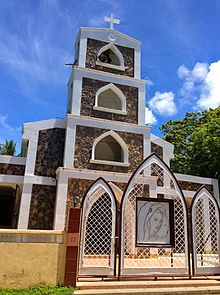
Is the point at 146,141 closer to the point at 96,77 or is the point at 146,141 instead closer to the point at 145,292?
the point at 96,77

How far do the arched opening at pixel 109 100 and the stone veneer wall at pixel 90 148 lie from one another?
1953 millimetres

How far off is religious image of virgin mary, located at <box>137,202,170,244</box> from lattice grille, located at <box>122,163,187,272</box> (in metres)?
0.46

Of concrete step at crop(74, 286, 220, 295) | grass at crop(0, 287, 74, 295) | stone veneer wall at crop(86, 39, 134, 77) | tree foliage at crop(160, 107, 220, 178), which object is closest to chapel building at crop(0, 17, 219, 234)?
stone veneer wall at crop(86, 39, 134, 77)

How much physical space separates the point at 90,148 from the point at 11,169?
3484 millimetres

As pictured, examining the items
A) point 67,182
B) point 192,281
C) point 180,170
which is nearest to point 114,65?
point 67,182

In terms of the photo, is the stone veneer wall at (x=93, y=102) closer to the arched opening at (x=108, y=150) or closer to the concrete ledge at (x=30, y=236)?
the arched opening at (x=108, y=150)

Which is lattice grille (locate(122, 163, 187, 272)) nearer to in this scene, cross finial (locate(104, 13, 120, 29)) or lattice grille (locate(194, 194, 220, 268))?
lattice grille (locate(194, 194, 220, 268))

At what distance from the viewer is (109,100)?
14.6 m

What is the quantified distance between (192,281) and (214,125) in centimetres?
1199

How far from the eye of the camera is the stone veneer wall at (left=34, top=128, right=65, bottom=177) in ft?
39.4

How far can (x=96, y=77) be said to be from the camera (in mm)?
13836

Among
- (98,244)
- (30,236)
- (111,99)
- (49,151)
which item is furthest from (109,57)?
(30,236)

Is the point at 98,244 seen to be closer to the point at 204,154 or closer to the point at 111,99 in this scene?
the point at 111,99

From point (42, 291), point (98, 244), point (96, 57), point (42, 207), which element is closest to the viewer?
point (42, 291)
